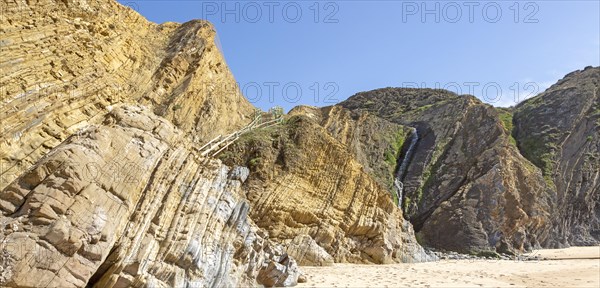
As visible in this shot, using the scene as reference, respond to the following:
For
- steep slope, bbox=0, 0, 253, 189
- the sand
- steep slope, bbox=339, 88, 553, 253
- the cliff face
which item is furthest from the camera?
steep slope, bbox=339, 88, 553, 253

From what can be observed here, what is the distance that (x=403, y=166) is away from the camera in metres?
37.0

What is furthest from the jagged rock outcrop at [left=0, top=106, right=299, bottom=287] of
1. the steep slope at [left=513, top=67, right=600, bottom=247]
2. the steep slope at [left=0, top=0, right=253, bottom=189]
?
the steep slope at [left=513, top=67, right=600, bottom=247]

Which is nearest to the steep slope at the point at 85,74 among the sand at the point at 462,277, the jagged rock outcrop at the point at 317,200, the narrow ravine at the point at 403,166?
the jagged rock outcrop at the point at 317,200

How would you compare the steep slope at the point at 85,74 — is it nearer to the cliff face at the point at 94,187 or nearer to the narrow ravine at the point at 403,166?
the cliff face at the point at 94,187

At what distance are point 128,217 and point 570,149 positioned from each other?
4313cm

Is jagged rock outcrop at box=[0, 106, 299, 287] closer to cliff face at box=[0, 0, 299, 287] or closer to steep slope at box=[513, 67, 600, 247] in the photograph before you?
cliff face at box=[0, 0, 299, 287]

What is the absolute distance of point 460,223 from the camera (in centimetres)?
2841

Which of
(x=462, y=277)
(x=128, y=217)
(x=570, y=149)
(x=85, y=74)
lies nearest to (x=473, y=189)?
(x=570, y=149)

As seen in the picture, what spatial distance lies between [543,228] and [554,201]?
4894mm

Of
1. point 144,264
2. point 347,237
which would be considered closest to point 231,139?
point 347,237

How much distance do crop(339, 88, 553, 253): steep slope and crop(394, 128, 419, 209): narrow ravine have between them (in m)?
0.28

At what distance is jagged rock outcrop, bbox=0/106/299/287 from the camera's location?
21.4 ft

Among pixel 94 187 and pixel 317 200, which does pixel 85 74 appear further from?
pixel 317 200

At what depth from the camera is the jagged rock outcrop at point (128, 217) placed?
21.4 ft
